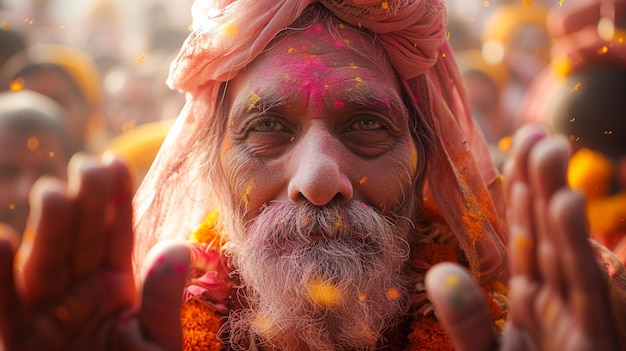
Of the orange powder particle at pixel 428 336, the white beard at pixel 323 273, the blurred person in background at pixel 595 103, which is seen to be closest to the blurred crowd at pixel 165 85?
the blurred person in background at pixel 595 103

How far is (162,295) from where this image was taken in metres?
1.87

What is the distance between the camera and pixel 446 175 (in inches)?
114

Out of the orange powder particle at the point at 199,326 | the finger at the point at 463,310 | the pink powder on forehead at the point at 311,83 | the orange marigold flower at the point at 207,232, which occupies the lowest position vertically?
the orange powder particle at the point at 199,326

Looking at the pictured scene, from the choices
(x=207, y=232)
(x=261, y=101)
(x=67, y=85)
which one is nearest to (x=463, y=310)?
(x=261, y=101)

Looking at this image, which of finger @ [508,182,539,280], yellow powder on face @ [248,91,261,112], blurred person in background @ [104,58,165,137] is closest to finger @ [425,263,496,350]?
finger @ [508,182,539,280]

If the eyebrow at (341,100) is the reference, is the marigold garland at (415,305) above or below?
below

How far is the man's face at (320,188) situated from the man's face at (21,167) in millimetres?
2629

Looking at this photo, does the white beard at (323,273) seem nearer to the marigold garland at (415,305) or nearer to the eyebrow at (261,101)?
the marigold garland at (415,305)

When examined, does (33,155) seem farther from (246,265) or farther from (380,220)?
(380,220)

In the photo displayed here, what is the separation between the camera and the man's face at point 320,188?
2.47 metres

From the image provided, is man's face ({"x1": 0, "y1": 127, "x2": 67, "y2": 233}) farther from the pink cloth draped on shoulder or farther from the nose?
the nose

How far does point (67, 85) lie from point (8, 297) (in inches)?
234

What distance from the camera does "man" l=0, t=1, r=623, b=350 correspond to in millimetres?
1823

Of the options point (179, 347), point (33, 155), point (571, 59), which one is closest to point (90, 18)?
point (33, 155)
